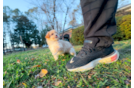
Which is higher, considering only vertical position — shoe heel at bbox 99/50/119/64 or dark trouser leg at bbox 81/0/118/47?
dark trouser leg at bbox 81/0/118/47

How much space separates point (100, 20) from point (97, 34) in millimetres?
112

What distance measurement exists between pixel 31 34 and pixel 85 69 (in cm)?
788

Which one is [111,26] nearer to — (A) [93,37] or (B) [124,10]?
(A) [93,37]

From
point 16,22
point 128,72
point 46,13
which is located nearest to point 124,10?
point 46,13

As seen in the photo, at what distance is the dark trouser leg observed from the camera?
51cm

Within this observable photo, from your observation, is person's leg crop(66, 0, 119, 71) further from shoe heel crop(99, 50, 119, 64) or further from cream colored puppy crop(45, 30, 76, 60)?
cream colored puppy crop(45, 30, 76, 60)

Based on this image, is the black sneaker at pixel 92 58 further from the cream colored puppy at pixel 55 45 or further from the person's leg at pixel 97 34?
the cream colored puppy at pixel 55 45

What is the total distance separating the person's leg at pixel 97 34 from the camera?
1.69ft

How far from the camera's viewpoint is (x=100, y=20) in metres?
0.54

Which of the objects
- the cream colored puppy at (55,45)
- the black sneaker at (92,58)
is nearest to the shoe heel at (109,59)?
the black sneaker at (92,58)

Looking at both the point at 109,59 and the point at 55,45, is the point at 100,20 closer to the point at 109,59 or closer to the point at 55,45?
the point at 109,59

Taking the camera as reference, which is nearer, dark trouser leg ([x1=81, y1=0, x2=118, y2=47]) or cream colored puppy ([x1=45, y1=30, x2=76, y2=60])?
dark trouser leg ([x1=81, y1=0, x2=118, y2=47])

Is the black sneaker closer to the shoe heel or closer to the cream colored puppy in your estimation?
the shoe heel

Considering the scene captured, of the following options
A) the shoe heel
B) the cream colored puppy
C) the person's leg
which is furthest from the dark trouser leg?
the cream colored puppy
